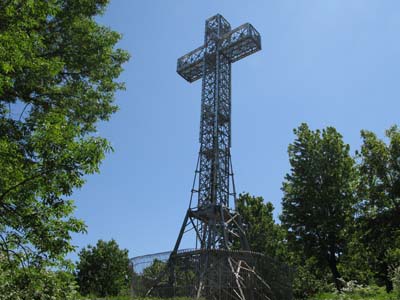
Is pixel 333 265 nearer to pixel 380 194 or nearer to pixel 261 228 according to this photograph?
pixel 380 194

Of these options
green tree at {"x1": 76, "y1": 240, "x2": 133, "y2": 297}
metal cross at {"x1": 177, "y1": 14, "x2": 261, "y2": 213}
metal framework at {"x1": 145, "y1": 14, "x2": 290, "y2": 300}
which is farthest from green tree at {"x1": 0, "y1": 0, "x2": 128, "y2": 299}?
green tree at {"x1": 76, "y1": 240, "x2": 133, "y2": 297}

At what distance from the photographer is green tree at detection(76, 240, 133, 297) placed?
132 feet

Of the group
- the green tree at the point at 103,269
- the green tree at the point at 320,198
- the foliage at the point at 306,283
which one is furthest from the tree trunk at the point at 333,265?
the green tree at the point at 103,269

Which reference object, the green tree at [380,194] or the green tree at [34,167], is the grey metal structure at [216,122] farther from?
the green tree at [34,167]

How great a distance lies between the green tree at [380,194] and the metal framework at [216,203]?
6.92 meters

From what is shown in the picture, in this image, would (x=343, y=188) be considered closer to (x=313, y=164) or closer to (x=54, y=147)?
(x=313, y=164)

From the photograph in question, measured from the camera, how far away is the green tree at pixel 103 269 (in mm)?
40312

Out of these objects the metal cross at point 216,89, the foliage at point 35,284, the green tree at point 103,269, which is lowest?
the foliage at point 35,284

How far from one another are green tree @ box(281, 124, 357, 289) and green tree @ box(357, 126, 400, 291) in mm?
1132

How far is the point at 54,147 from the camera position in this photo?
25.2 ft

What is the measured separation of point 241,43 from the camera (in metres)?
28.3

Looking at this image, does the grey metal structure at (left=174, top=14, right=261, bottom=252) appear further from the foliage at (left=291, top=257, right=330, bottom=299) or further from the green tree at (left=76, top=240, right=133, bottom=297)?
the green tree at (left=76, top=240, right=133, bottom=297)

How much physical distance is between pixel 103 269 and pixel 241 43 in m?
26.8

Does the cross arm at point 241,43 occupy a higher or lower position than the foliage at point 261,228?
higher
